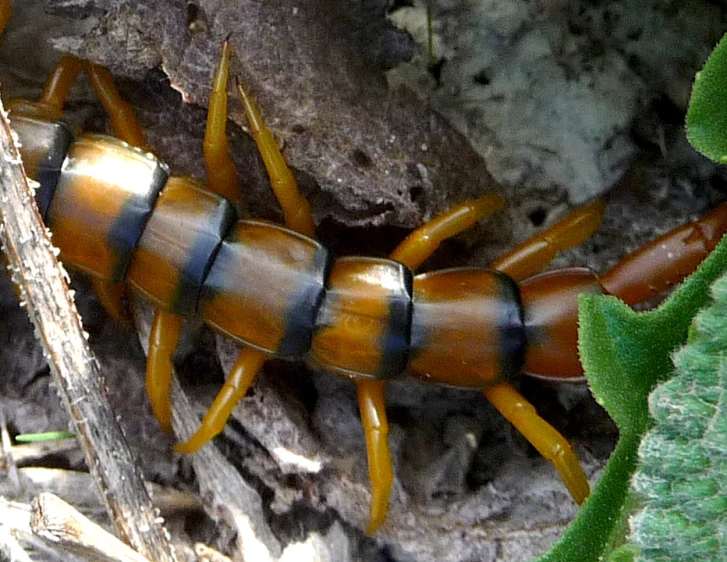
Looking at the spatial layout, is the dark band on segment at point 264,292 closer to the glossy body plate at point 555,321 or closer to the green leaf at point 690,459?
the glossy body plate at point 555,321

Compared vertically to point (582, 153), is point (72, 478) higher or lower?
lower

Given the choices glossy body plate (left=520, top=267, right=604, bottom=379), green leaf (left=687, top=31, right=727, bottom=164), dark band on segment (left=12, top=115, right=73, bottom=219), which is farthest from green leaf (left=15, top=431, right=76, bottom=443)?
green leaf (left=687, top=31, right=727, bottom=164)

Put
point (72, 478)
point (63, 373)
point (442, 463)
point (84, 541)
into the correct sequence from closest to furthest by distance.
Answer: point (84, 541)
point (63, 373)
point (72, 478)
point (442, 463)

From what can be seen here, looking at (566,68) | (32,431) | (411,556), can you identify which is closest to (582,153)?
(566,68)

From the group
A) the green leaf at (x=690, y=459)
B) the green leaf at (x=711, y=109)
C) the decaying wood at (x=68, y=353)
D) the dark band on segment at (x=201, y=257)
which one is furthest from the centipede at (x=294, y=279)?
the green leaf at (x=690, y=459)

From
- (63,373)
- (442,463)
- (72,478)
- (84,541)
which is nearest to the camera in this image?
(84,541)

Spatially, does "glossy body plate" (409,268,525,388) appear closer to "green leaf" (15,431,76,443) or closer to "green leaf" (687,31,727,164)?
"green leaf" (687,31,727,164)

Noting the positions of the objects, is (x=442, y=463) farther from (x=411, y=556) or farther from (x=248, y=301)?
(x=248, y=301)

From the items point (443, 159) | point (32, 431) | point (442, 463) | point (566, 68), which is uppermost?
point (566, 68)
